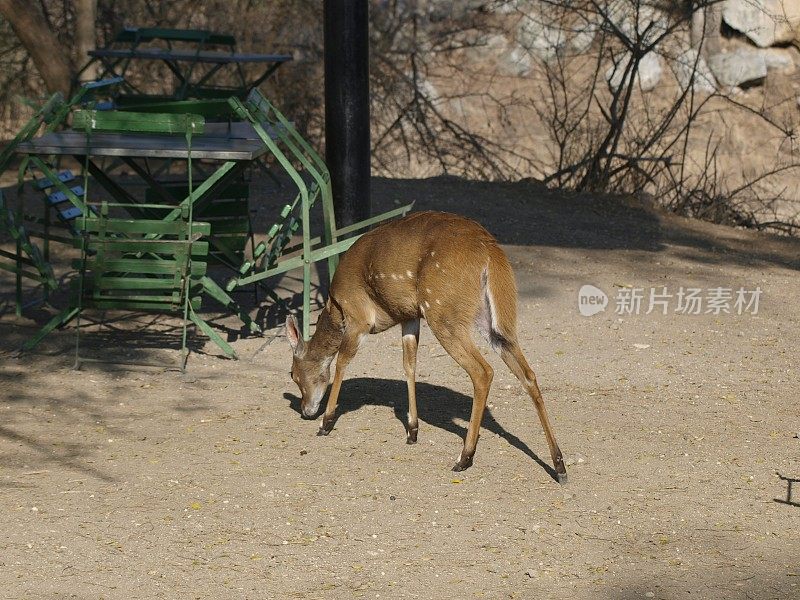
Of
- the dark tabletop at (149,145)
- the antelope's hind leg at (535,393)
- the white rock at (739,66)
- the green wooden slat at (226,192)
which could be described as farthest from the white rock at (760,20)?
the antelope's hind leg at (535,393)

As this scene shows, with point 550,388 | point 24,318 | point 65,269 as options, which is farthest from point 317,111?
point 550,388

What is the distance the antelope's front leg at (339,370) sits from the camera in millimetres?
6836

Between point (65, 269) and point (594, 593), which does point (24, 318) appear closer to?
point (65, 269)

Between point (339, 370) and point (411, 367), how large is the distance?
0.42 m

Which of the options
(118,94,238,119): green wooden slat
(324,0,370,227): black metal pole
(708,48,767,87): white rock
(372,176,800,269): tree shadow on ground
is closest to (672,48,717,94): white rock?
(708,48,767,87): white rock

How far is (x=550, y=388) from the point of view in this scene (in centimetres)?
776

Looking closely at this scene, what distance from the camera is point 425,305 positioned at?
6.30 metres

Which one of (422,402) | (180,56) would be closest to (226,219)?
(422,402)

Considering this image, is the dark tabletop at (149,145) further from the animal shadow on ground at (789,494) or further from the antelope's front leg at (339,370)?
the animal shadow on ground at (789,494)

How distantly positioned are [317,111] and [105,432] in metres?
10.6

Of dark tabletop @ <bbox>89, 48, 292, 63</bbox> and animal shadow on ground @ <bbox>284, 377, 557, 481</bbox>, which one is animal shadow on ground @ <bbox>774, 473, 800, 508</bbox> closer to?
animal shadow on ground @ <bbox>284, 377, 557, 481</bbox>

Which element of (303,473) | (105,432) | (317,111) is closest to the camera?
(303,473)

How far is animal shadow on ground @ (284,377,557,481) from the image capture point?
7.03m

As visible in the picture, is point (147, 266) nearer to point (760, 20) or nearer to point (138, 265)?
point (138, 265)
